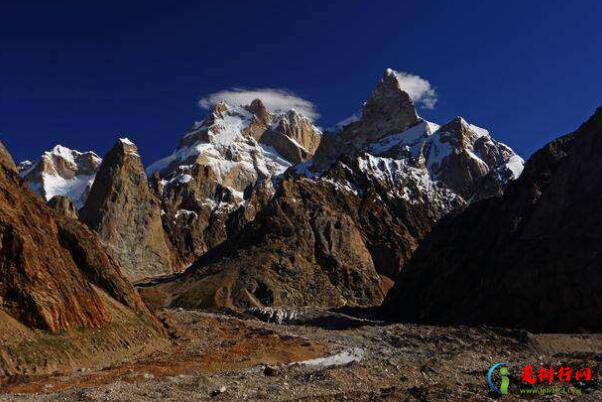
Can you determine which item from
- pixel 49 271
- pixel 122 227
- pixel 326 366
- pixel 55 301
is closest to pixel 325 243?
pixel 122 227

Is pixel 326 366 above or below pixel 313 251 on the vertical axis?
below

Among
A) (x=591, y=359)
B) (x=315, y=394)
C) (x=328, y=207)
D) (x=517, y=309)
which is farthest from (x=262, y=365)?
(x=328, y=207)

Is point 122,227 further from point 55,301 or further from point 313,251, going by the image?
point 55,301

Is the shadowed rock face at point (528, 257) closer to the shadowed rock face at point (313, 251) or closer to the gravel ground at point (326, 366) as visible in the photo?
the gravel ground at point (326, 366)

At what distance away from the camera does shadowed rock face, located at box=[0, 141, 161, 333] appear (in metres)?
34.9

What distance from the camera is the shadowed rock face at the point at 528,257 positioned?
69062 millimetres

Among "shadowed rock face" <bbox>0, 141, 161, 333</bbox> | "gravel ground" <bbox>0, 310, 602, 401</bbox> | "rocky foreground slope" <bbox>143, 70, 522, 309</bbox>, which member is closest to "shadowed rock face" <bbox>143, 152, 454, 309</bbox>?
"rocky foreground slope" <bbox>143, 70, 522, 309</bbox>

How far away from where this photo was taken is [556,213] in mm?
81125

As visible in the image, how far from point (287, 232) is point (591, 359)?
9952 centimetres

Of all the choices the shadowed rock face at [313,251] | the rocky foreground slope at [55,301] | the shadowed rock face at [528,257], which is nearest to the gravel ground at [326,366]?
the rocky foreground slope at [55,301]

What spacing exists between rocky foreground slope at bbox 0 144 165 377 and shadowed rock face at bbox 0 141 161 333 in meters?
0.05

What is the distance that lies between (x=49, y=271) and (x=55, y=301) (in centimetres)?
278

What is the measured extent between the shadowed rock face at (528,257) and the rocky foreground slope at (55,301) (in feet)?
152

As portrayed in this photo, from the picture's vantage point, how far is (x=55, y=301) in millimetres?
36219
